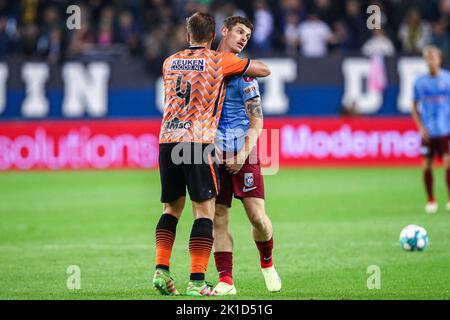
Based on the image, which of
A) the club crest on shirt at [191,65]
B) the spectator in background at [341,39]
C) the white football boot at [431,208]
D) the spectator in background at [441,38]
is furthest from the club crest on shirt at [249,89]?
the spectator in background at [441,38]

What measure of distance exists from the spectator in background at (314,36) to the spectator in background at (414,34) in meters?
1.90

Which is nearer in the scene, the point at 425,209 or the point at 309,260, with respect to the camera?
the point at 309,260

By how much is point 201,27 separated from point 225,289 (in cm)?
219

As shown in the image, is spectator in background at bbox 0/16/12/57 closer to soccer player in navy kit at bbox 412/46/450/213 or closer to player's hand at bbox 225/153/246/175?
soccer player in navy kit at bbox 412/46/450/213

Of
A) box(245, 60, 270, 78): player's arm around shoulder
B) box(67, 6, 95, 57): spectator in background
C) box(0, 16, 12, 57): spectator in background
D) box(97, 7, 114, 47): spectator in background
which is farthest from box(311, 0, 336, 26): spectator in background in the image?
box(245, 60, 270, 78): player's arm around shoulder

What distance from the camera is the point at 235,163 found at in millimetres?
8109

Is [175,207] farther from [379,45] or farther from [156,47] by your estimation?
[379,45]

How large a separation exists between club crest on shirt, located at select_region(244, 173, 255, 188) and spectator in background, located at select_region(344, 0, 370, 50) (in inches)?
659

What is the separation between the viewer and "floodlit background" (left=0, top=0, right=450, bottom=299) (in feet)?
54.0

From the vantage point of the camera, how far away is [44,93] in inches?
951

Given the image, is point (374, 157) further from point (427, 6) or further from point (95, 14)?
point (95, 14)

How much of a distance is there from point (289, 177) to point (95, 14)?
820 cm

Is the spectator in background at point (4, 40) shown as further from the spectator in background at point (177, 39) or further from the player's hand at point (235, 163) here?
the player's hand at point (235, 163)

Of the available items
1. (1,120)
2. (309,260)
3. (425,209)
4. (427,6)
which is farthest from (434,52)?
(1,120)
